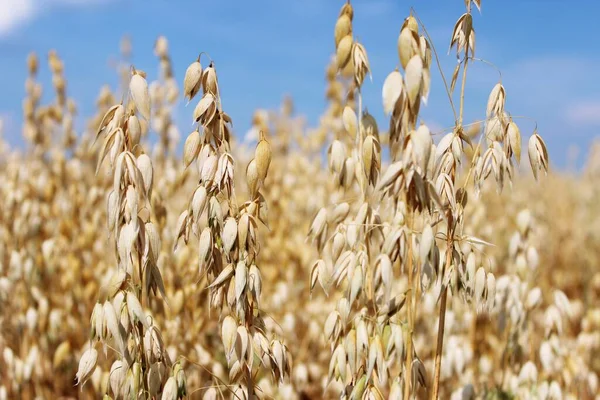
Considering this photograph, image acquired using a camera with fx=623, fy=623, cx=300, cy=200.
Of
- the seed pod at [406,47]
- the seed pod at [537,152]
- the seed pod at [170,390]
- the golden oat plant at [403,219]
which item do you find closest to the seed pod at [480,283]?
the golden oat plant at [403,219]

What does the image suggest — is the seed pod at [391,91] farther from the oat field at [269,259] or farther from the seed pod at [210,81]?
the seed pod at [210,81]

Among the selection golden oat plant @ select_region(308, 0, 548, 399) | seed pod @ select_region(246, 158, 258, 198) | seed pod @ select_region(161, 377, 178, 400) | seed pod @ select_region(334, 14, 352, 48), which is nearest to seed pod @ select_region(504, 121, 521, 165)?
golden oat plant @ select_region(308, 0, 548, 399)

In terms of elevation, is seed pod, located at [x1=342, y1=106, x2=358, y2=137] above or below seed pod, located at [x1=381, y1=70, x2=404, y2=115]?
above

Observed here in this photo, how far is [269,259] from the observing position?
286cm

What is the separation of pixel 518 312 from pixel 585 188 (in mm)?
6727

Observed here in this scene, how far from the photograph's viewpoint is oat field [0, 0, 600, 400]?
859 mm

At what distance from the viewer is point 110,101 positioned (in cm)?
310

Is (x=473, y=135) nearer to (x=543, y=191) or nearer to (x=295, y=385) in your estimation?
(x=295, y=385)

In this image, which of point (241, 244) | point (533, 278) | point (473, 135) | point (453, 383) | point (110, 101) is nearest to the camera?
point (241, 244)

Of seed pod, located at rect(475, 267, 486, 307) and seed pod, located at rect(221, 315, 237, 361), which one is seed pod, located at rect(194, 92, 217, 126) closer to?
seed pod, located at rect(221, 315, 237, 361)

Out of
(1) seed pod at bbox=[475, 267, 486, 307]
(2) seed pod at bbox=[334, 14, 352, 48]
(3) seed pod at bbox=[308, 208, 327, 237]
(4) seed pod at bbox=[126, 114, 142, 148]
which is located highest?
(2) seed pod at bbox=[334, 14, 352, 48]

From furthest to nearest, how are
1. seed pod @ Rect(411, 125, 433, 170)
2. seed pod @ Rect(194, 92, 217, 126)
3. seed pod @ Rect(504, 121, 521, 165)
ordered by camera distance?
seed pod @ Rect(504, 121, 521, 165) → seed pod @ Rect(194, 92, 217, 126) → seed pod @ Rect(411, 125, 433, 170)

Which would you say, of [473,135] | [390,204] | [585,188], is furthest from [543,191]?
[390,204]

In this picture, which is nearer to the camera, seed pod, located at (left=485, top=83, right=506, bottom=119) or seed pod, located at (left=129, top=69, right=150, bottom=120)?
seed pod, located at (left=129, top=69, right=150, bottom=120)
